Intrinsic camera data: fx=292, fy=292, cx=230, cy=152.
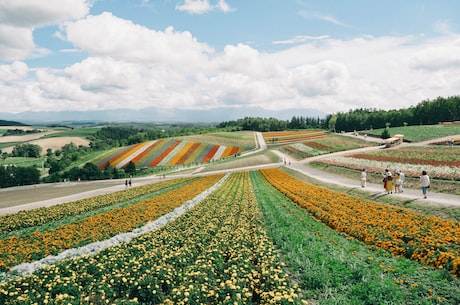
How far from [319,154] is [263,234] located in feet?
184

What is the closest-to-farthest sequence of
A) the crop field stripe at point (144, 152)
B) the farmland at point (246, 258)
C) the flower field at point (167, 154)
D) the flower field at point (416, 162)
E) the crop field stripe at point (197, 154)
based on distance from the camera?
the farmland at point (246, 258)
the flower field at point (416, 162)
the flower field at point (167, 154)
the crop field stripe at point (197, 154)
the crop field stripe at point (144, 152)

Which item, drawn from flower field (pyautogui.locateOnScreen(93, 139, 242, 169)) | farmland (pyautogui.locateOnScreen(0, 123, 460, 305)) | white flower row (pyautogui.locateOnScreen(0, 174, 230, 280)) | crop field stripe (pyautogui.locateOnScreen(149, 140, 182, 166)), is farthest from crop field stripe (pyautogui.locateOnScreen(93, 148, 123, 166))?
white flower row (pyautogui.locateOnScreen(0, 174, 230, 280))

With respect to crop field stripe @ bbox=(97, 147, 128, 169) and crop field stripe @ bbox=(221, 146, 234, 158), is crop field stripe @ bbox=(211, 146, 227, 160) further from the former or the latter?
crop field stripe @ bbox=(97, 147, 128, 169)

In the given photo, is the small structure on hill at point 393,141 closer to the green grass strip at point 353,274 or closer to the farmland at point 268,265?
the farmland at point 268,265

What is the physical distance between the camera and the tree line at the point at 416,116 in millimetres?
104750

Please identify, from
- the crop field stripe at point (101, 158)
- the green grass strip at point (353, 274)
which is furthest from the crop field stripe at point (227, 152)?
the green grass strip at point (353, 274)

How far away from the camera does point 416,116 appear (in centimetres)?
11588

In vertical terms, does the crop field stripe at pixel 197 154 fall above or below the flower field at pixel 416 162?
below

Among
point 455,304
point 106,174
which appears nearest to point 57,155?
point 106,174

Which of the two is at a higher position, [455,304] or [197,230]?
[455,304]

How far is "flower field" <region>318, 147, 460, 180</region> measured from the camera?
30469 mm

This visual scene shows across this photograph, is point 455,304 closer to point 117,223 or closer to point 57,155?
point 117,223

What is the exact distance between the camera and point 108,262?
10680 mm

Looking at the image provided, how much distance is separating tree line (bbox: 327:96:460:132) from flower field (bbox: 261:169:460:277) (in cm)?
10848
